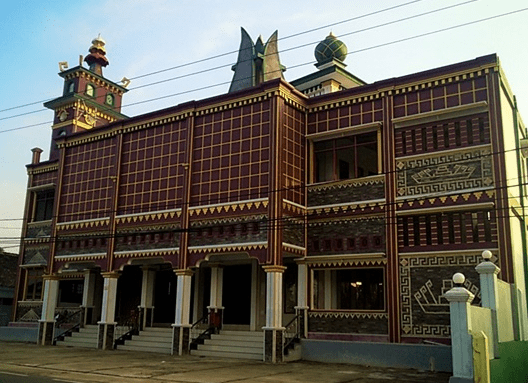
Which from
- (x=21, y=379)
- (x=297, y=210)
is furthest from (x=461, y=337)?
(x=297, y=210)

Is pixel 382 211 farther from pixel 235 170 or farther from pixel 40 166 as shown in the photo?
pixel 40 166

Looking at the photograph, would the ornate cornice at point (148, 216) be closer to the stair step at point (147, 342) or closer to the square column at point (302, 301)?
the stair step at point (147, 342)

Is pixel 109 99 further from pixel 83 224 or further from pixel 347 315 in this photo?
pixel 347 315

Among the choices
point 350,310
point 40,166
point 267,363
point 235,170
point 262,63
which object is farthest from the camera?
point 40,166

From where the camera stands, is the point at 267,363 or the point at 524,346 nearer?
the point at 524,346

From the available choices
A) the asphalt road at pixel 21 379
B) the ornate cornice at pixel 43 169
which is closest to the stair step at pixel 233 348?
the asphalt road at pixel 21 379

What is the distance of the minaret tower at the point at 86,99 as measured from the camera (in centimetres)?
3678

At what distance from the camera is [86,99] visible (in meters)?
37.3

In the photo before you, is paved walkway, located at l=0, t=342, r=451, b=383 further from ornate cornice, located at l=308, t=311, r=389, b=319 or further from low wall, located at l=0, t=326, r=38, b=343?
low wall, located at l=0, t=326, r=38, b=343

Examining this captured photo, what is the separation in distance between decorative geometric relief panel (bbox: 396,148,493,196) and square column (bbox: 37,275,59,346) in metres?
16.8

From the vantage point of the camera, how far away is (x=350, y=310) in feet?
67.4

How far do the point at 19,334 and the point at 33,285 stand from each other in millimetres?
3280

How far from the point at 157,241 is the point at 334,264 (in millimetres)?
7554

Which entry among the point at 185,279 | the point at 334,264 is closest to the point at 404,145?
the point at 334,264
